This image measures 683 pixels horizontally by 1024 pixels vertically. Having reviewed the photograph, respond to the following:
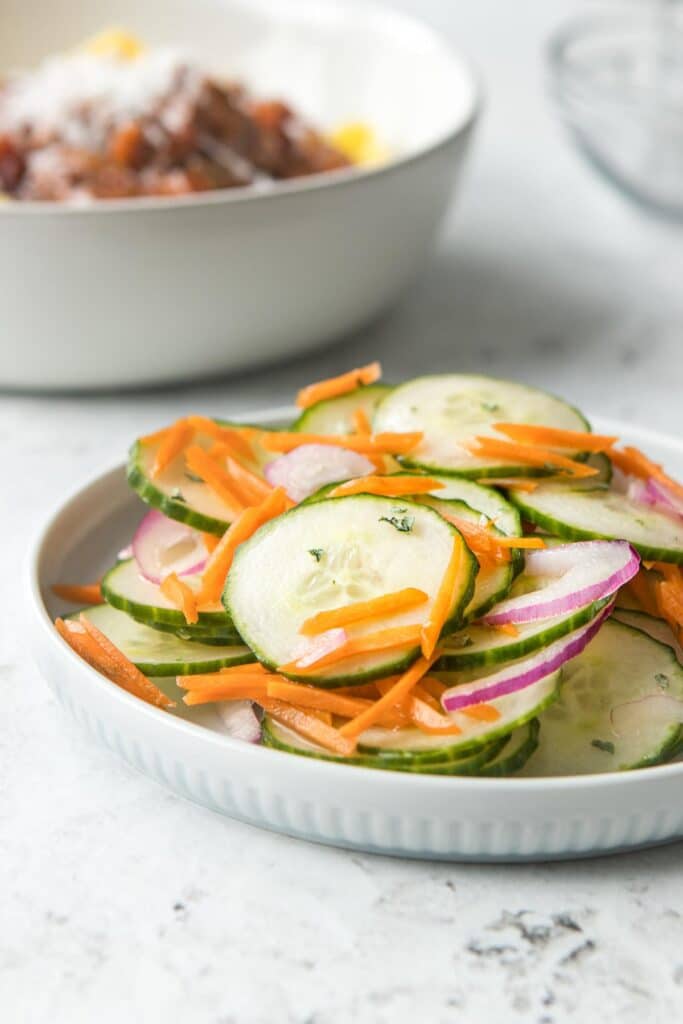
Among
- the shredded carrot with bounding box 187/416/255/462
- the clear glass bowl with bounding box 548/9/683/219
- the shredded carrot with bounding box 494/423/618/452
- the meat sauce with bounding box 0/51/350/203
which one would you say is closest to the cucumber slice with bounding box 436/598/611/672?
the shredded carrot with bounding box 494/423/618/452

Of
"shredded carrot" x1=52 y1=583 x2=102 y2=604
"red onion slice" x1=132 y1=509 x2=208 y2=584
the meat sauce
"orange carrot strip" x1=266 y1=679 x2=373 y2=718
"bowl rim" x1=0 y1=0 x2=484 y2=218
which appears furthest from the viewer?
the meat sauce

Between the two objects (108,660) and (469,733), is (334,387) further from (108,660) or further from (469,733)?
(469,733)

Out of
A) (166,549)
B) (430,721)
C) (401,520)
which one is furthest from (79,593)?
(430,721)

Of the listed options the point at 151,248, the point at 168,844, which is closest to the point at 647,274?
the point at 151,248

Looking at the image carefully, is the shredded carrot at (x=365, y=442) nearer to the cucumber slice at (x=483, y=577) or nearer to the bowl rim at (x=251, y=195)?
the cucumber slice at (x=483, y=577)

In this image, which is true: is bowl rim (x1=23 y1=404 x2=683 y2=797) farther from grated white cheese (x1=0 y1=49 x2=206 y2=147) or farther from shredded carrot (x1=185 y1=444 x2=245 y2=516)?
grated white cheese (x1=0 y1=49 x2=206 y2=147)

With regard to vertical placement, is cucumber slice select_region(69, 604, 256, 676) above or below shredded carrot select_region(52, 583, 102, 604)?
above

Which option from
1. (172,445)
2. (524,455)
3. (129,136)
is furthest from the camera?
(129,136)
